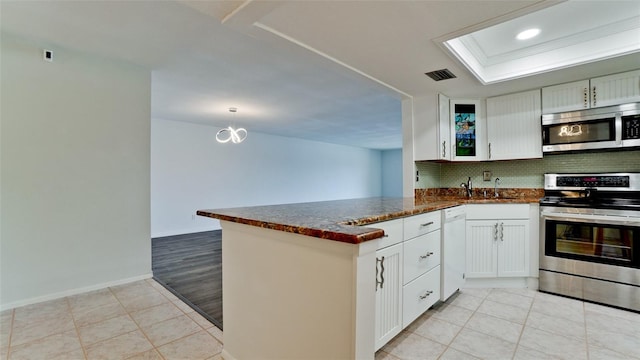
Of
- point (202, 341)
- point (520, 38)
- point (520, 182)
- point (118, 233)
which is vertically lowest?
point (202, 341)

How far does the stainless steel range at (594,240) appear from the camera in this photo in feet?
7.74

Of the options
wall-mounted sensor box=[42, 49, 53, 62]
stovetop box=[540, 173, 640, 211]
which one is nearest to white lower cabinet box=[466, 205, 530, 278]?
stovetop box=[540, 173, 640, 211]

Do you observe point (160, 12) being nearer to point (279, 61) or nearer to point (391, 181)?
point (279, 61)

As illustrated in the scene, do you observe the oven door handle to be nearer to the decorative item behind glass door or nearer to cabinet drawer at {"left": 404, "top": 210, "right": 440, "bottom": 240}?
the decorative item behind glass door

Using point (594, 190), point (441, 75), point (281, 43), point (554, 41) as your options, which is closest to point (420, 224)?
point (441, 75)

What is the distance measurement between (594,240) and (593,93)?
4.45ft

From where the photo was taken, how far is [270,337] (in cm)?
143

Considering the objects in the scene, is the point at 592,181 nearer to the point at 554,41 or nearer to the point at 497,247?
the point at 497,247

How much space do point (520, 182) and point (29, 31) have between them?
16.4 ft

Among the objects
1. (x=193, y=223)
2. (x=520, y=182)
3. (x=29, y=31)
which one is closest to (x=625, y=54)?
(x=520, y=182)

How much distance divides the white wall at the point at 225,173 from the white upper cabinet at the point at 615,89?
6.14m

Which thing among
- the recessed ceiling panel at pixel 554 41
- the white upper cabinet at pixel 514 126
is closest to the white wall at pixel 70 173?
the recessed ceiling panel at pixel 554 41

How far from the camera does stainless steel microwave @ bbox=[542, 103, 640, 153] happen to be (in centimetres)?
253

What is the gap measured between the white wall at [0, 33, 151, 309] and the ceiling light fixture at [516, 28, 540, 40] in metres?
3.68
